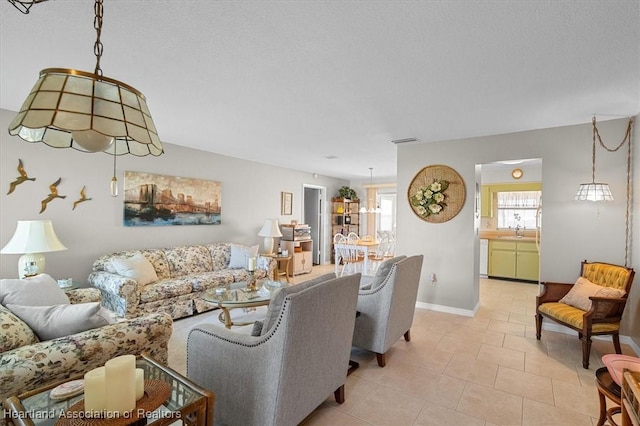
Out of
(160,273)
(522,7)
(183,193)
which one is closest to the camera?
(522,7)

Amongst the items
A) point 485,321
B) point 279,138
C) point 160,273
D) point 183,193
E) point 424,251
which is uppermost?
point 279,138

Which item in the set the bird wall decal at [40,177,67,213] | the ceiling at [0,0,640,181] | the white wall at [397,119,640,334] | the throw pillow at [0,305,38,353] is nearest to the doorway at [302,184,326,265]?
the white wall at [397,119,640,334]

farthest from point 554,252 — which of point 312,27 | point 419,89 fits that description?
point 312,27

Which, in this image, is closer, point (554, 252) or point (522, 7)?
point (522, 7)

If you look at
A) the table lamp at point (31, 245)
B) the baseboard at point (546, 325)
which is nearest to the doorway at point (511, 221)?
the baseboard at point (546, 325)

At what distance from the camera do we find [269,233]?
5.78m

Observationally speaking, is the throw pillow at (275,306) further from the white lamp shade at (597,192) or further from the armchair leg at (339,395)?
the white lamp shade at (597,192)

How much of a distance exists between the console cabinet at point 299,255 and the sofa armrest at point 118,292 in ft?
11.1

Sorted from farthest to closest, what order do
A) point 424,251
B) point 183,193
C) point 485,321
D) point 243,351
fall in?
point 183,193 → point 424,251 → point 485,321 → point 243,351

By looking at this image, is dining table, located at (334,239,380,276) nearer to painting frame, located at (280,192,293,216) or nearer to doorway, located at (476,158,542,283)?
painting frame, located at (280,192,293,216)

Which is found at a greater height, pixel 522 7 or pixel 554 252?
pixel 522 7

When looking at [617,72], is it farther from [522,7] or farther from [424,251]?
[424,251]

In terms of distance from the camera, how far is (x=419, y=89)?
8.50ft

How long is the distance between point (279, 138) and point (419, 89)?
217cm
